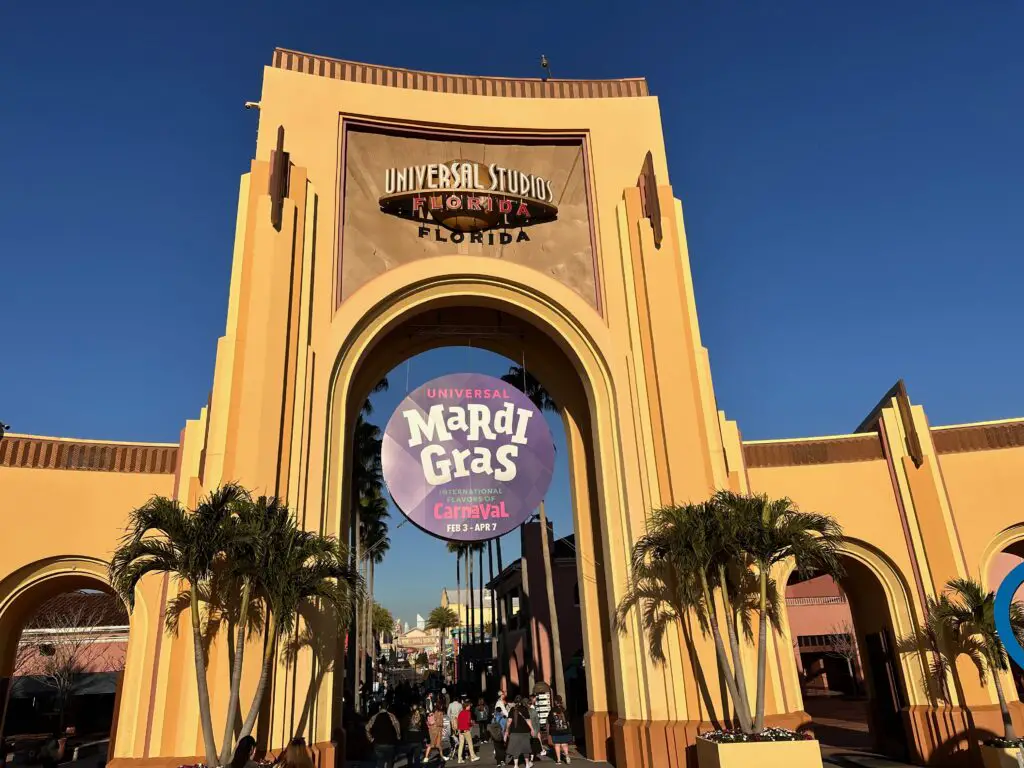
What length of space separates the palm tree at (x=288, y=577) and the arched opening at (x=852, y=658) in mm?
11548

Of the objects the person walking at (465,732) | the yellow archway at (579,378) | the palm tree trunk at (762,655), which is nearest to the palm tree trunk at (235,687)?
the yellow archway at (579,378)

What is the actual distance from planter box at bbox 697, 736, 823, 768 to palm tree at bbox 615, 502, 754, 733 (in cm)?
67

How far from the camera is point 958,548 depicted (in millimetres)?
17594

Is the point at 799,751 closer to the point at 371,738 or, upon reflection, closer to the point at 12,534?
the point at 371,738

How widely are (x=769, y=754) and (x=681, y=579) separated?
3529mm

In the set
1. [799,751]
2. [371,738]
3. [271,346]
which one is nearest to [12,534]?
[271,346]

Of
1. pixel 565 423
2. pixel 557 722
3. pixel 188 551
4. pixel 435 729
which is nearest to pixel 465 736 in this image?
pixel 435 729

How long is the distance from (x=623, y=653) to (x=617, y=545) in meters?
2.55

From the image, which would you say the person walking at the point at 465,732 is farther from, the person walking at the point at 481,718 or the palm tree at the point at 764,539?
the palm tree at the point at 764,539

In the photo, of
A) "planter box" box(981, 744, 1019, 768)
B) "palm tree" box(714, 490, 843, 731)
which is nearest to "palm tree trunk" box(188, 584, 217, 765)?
"palm tree" box(714, 490, 843, 731)

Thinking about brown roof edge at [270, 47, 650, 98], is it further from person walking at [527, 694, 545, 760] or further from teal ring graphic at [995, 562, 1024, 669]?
person walking at [527, 694, 545, 760]

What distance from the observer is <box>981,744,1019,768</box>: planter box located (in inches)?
531

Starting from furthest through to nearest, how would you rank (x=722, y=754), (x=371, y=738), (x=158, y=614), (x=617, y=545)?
(x=371, y=738), (x=617, y=545), (x=158, y=614), (x=722, y=754)

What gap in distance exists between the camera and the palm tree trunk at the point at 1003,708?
1445cm
